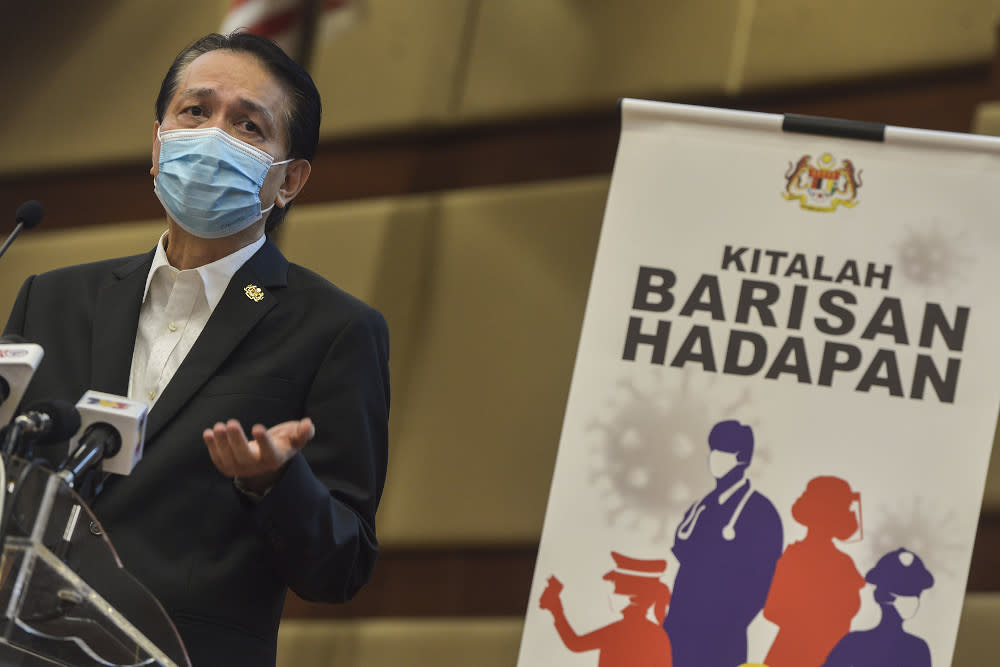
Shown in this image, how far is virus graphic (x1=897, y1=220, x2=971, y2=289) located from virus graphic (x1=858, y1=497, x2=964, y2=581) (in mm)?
456

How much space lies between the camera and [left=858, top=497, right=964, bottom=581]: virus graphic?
94.0 inches

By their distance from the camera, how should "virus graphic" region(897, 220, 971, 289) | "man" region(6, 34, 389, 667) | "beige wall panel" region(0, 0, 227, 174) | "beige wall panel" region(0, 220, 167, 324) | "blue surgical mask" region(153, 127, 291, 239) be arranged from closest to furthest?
"man" region(6, 34, 389, 667)
"blue surgical mask" region(153, 127, 291, 239)
"virus graphic" region(897, 220, 971, 289)
"beige wall panel" region(0, 220, 167, 324)
"beige wall panel" region(0, 0, 227, 174)

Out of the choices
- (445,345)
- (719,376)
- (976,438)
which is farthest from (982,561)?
(445,345)

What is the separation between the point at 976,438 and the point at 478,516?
4.28 feet

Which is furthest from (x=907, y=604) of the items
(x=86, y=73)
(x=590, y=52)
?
(x=86, y=73)

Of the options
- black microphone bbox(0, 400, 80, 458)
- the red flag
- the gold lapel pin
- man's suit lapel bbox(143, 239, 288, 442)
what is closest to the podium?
black microphone bbox(0, 400, 80, 458)

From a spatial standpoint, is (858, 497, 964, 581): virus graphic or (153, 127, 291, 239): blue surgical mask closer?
(153, 127, 291, 239): blue surgical mask

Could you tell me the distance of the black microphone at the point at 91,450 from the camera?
3.71 feet

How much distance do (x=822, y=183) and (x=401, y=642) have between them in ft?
5.29

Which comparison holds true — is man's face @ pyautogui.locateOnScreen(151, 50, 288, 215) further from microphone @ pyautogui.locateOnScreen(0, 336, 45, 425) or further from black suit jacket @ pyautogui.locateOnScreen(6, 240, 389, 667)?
microphone @ pyautogui.locateOnScreen(0, 336, 45, 425)

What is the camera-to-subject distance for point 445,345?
331cm

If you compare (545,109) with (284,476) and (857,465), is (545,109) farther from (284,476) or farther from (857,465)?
(284,476)

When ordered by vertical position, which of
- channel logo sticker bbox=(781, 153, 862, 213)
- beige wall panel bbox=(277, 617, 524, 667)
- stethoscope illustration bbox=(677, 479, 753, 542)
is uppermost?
channel logo sticker bbox=(781, 153, 862, 213)

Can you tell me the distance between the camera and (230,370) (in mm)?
1517
